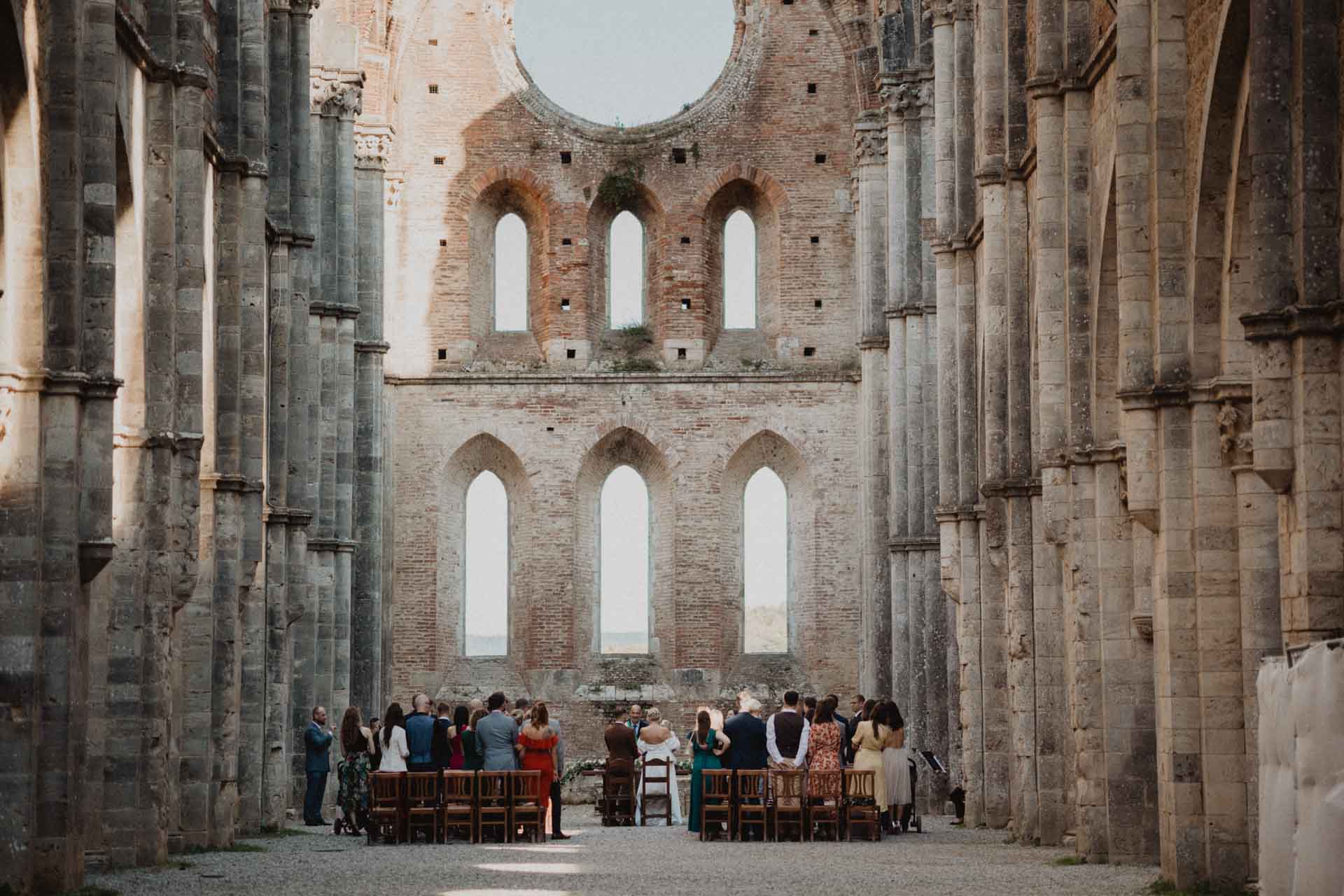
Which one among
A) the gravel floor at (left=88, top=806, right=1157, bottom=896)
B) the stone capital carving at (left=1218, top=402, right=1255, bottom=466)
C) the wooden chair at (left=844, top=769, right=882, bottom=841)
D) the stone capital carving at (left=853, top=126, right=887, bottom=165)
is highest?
the stone capital carving at (left=853, top=126, right=887, bottom=165)

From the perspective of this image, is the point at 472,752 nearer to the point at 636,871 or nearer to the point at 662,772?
the point at 662,772

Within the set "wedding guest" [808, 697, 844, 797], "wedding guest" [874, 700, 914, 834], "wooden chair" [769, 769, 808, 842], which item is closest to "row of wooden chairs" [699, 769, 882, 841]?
"wooden chair" [769, 769, 808, 842]

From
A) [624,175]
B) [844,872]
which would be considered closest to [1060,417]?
[844,872]

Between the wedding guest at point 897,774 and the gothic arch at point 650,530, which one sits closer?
the wedding guest at point 897,774

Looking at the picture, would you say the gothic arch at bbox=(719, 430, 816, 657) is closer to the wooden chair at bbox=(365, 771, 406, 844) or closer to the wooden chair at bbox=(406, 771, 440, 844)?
the wooden chair at bbox=(406, 771, 440, 844)

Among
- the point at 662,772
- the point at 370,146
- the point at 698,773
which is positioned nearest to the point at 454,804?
the point at 698,773

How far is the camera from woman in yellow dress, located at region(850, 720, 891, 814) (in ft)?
71.9

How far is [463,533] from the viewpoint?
122 ft

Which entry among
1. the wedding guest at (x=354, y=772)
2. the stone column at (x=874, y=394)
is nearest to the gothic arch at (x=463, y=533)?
the stone column at (x=874, y=394)

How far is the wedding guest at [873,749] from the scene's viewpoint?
71.9 ft

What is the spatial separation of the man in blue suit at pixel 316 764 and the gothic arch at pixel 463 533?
390 inches

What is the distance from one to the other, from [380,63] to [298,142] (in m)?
9.07

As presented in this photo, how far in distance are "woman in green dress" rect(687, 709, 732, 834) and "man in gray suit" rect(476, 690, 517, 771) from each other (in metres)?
1.82

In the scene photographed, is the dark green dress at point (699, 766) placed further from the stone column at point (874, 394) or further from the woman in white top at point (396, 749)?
the stone column at point (874, 394)
